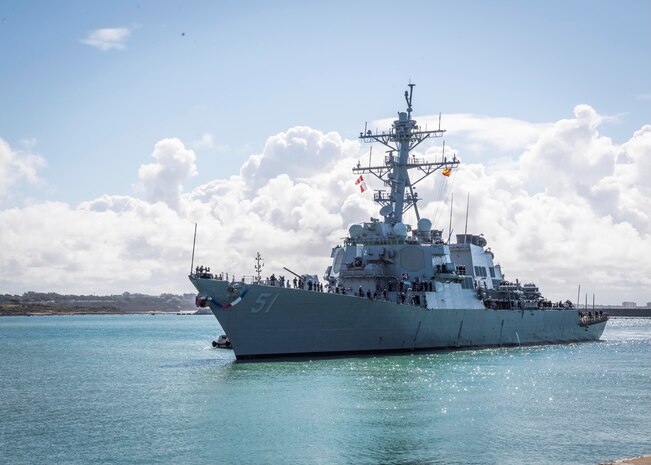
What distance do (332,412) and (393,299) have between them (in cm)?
1665

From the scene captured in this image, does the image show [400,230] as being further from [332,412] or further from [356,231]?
[332,412]

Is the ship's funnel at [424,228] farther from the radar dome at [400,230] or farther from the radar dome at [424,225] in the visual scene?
the radar dome at [400,230]

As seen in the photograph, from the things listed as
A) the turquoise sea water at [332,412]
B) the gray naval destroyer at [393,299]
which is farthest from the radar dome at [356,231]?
the turquoise sea water at [332,412]

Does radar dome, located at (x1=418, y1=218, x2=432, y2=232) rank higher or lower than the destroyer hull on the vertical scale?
higher

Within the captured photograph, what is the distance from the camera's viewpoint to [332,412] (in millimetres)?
24047

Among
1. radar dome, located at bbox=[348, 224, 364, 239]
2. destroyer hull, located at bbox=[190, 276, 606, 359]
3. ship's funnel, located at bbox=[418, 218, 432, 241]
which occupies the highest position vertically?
ship's funnel, located at bbox=[418, 218, 432, 241]

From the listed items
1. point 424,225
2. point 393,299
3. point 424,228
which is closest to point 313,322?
point 393,299

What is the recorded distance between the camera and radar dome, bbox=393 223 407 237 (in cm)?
4281

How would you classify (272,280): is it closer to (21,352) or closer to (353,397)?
(353,397)

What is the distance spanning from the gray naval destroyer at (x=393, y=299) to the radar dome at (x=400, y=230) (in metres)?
0.05

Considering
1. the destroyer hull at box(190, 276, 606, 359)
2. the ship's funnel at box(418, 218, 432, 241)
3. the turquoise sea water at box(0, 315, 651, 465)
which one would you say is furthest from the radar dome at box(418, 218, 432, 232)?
the turquoise sea water at box(0, 315, 651, 465)

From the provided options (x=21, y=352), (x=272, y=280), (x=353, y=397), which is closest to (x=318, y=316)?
(x=272, y=280)

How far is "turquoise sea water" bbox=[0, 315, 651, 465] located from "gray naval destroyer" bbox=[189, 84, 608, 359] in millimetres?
1341

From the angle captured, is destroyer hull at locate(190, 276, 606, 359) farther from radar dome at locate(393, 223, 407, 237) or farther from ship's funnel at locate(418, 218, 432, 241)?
ship's funnel at locate(418, 218, 432, 241)
